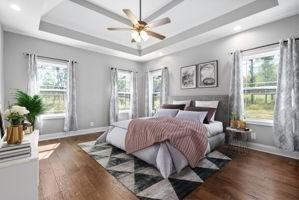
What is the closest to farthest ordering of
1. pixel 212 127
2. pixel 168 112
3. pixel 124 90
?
pixel 212 127 → pixel 168 112 → pixel 124 90

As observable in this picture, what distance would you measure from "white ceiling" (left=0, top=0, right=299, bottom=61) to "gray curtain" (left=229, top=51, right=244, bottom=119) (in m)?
0.73

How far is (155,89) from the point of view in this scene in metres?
6.14

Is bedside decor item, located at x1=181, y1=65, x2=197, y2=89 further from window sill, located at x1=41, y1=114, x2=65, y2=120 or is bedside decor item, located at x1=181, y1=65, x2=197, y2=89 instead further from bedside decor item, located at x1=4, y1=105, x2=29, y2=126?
bedside decor item, located at x1=4, y1=105, x2=29, y2=126

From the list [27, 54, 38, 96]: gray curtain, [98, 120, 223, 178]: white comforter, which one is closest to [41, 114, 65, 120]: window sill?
[27, 54, 38, 96]: gray curtain

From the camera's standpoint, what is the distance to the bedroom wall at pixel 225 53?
3158mm

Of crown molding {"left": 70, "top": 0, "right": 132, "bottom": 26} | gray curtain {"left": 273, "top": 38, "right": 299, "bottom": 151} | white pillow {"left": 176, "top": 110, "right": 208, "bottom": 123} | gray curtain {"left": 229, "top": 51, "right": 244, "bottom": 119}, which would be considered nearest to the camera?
gray curtain {"left": 273, "top": 38, "right": 299, "bottom": 151}

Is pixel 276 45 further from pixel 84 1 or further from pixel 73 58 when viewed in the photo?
pixel 73 58

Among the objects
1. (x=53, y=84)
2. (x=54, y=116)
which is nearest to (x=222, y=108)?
(x=54, y=116)

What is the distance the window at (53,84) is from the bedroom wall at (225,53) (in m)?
3.29

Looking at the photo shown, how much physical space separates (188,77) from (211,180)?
3267mm

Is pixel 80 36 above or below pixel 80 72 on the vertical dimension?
above

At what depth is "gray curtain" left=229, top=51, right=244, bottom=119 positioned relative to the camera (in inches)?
143

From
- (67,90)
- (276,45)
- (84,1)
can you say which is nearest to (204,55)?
(276,45)

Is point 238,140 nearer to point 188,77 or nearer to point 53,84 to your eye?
point 188,77
